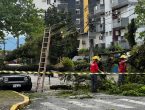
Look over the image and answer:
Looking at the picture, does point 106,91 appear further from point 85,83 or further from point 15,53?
point 15,53

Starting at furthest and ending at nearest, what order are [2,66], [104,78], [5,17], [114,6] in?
[114,6]
[5,17]
[2,66]
[104,78]

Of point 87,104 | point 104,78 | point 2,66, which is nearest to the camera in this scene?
point 87,104

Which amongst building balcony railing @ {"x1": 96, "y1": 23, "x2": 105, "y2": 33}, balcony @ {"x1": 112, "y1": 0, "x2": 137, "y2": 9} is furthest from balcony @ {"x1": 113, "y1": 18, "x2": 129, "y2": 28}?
building balcony railing @ {"x1": 96, "y1": 23, "x2": 105, "y2": 33}

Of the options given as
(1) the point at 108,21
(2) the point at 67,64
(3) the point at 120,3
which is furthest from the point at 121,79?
(1) the point at 108,21

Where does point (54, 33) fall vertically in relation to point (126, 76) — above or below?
above

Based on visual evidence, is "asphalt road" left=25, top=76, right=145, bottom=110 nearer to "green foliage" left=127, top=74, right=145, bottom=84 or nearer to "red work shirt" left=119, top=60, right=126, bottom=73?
"green foliage" left=127, top=74, right=145, bottom=84

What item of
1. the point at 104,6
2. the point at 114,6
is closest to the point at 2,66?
the point at 114,6

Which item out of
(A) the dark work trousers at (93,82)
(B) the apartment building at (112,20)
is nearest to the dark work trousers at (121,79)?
(A) the dark work trousers at (93,82)

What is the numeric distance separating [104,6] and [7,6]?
43598 mm

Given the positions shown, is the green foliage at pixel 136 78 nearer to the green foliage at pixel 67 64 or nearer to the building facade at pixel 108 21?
the green foliage at pixel 67 64

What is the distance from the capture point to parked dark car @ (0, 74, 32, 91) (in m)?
24.4

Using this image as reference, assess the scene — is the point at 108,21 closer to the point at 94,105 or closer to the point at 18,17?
the point at 18,17

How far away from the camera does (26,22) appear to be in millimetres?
35219

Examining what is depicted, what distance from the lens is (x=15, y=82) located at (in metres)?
24.8
